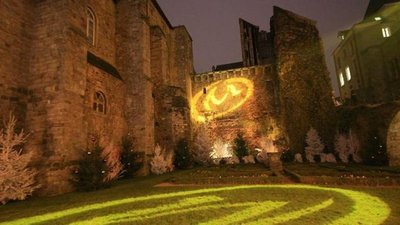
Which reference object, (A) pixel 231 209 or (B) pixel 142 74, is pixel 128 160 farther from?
(A) pixel 231 209

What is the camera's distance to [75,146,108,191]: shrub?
9133 mm

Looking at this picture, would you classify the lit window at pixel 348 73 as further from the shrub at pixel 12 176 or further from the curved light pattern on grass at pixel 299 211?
the shrub at pixel 12 176

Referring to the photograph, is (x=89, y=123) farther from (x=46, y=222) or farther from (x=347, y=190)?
(x=347, y=190)

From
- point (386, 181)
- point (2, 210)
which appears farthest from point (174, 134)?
point (386, 181)

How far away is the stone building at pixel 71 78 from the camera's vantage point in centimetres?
916

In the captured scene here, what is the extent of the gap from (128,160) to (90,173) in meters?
4.11

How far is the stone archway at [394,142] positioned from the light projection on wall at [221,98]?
507 inches

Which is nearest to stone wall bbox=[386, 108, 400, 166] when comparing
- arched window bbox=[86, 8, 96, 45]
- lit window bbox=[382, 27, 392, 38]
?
lit window bbox=[382, 27, 392, 38]

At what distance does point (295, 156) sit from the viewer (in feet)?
64.6

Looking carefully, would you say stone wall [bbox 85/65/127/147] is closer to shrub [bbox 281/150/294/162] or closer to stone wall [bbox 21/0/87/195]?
stone wall [bbox 21/0/87/195]

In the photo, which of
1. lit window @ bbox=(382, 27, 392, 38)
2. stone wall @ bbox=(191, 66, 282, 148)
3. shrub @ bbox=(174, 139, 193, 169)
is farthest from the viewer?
lit window @ bbox=(382, 27, 392, 38)

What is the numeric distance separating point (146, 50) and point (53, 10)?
663 cm

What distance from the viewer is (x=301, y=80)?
22359 mm

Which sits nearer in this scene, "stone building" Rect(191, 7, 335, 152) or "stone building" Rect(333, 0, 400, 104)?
"stone building" Rect(191, 7, 335, 152)
